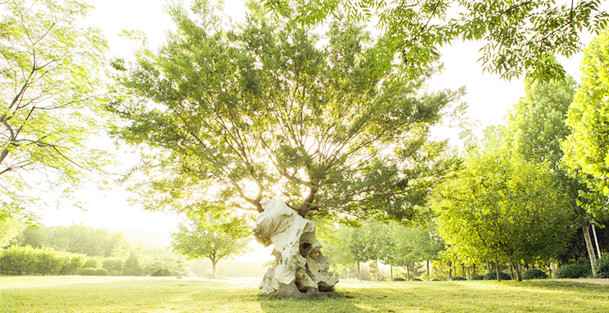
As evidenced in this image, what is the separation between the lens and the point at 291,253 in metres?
10.4

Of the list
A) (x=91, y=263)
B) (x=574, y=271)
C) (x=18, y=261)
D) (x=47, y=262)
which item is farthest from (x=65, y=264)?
(x=574, y=271)

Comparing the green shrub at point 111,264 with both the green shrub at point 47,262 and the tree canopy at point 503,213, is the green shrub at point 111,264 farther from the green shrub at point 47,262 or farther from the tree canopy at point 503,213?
the tree canopy at point 503,213

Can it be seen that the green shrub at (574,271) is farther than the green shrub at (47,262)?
No

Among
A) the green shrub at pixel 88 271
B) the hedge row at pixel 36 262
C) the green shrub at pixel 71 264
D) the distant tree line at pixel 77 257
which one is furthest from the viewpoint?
the green shrub at pixel 88 271

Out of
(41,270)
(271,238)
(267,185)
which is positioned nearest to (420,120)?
(267,185)

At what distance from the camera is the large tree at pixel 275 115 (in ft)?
34.5

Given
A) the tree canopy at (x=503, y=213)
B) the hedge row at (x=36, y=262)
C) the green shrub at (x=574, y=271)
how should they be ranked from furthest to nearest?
the hedge row at (x=36, y=262) < the green shrub at (x=574, y=271) < the tree canopy at (x=503, y=213)

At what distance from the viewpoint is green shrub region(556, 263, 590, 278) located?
66.0ft

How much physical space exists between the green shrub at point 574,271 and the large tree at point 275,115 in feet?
58.6

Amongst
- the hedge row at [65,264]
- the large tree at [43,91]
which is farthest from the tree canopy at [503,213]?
the hedge row at [65,264]

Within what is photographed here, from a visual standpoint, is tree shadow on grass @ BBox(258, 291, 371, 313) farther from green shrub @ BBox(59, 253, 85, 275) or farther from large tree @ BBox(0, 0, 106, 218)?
green shrub @ BBox(59, 253, 85, 275)

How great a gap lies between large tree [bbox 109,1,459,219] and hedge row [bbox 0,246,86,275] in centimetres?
3207

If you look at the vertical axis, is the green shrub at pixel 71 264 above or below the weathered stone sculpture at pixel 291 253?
below

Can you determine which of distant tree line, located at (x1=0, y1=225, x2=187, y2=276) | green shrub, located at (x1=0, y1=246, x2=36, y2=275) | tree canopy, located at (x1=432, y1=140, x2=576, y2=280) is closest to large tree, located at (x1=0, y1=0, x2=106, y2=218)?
distant tree line, located at (x1=0, y1=225, x2=187, y2=276)
